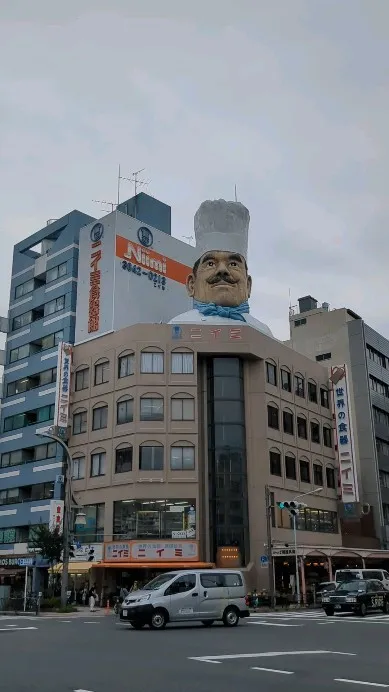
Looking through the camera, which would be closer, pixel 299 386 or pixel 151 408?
pixel 151 408

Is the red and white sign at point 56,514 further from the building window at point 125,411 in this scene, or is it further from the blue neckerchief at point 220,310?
the blue neckerchief at point 220,310

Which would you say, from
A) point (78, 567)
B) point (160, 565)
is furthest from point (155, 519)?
point (78, 567)

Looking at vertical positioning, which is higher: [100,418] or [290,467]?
[100,418]

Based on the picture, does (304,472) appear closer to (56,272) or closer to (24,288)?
(56,272)

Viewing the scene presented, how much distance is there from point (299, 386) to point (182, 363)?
40.3 ft

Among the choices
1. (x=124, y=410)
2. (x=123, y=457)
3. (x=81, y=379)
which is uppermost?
(x=81, y=379)

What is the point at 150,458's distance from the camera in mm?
46594

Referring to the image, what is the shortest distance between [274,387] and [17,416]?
23.8m

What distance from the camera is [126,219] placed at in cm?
5675

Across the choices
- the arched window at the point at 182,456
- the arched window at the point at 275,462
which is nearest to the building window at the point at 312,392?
the arched window at the point at 275,462

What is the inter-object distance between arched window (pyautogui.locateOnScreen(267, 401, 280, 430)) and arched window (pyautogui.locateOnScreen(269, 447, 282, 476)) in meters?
1.79

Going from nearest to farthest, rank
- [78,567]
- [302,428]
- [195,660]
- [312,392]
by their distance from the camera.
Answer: [195,660], [78,567], [302,428], [312,392]

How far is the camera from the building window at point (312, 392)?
191ft

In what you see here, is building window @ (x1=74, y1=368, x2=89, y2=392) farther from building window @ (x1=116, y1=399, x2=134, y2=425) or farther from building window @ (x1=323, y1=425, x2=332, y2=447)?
building window @ (x1=323, y1=425, x2=332, y2=447)
